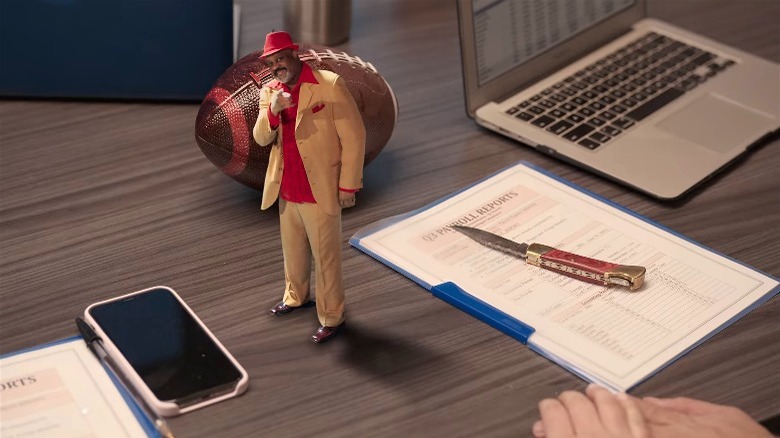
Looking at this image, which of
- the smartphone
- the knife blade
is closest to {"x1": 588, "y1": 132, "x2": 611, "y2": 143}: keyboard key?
the knife blade

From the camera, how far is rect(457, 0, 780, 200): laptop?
111 centimetres

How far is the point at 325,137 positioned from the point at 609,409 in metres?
0.29

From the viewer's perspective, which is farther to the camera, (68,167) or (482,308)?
(68,167)

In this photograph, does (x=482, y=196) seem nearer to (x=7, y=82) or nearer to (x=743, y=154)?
(x=743, y=154)

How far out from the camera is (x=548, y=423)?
0.77 meters

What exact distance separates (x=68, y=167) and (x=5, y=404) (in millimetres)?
354

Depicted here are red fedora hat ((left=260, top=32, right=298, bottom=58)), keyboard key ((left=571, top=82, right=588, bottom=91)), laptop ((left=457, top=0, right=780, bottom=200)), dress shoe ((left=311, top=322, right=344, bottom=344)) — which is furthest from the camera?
keyboard key ((left=571, top=82, right=588, bottom=91))

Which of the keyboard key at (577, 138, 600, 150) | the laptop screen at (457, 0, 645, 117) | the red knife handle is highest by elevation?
the laptop screen at (457, 0, 645, 117)

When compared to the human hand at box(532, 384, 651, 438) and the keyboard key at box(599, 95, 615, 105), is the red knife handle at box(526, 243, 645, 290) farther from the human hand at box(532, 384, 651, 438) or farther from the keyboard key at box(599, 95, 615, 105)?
the keyboard key at box(599, 95, 615, 105)

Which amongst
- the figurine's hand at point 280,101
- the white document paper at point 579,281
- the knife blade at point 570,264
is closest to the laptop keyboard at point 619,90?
the white document paper at point 579,281

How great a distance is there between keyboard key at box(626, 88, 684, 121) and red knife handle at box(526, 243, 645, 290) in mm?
301

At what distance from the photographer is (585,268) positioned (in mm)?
925

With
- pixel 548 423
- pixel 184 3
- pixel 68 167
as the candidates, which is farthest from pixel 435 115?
pixel 548 423

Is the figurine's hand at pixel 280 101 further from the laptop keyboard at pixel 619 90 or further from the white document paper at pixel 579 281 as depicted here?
the laptop keyboard at pixel 619 90
